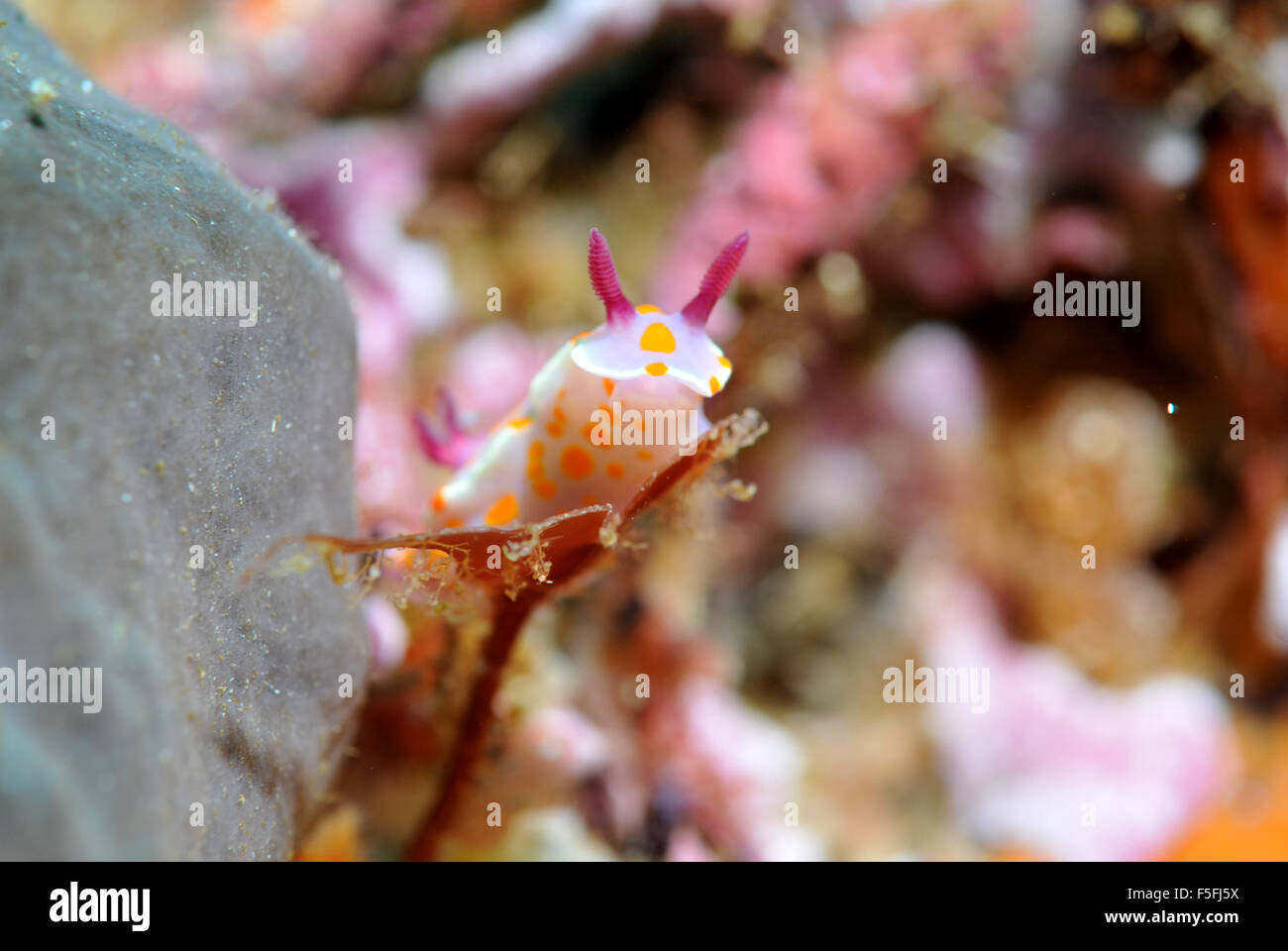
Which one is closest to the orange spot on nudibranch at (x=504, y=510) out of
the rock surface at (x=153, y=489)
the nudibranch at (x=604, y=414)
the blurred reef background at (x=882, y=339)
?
the nudibranch at (x=604, y=414)

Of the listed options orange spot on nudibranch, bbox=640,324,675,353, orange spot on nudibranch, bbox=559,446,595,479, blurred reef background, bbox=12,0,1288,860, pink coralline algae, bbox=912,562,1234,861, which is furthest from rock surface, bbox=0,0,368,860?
pink coralline algae, bbox=912,562,1234,861

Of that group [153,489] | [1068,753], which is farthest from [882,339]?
[153,489]

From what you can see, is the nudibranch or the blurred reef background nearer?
the nudibranch

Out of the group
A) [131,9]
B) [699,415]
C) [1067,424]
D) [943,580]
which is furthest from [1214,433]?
[131,9]

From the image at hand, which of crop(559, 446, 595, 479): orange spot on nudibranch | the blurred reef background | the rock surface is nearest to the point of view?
the rock surface

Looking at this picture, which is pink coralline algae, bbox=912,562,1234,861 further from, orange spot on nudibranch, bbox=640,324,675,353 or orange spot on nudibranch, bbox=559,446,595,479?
orange spot on nudibranch, bbox=640,324,675,353

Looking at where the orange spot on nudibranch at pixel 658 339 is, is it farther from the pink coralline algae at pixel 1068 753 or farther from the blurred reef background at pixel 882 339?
the pink coralline algae at pixel 1068 753

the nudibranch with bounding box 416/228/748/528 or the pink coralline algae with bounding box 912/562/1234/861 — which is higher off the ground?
the nudibranch with bounding box 416/228/748/528
